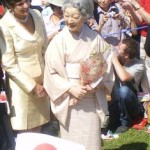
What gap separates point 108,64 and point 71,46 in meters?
0.37

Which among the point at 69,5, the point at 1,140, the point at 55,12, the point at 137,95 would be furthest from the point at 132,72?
the point at 69,5

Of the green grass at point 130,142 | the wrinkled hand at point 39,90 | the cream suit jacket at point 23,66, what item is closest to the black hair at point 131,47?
the green grass at point 130,142

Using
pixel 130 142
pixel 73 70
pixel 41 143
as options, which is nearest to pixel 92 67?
pixel 73 70

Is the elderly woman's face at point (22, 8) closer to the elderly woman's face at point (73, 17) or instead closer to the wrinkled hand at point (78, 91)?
the elderly woman's face at point (73, 17)

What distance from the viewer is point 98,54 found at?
4352 millimetres

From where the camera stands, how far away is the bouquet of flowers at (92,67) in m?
4.30

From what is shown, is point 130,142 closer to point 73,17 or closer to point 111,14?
point 111,14

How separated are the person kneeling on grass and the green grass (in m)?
0.17

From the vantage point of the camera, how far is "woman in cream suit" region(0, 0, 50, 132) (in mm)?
4715

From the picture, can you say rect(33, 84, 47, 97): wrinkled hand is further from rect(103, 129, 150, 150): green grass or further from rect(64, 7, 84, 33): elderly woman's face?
rect(103, 129, 150, 150): green grass

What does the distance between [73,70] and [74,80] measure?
92mm

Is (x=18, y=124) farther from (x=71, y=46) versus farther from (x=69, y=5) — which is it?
(x=69, y=5)

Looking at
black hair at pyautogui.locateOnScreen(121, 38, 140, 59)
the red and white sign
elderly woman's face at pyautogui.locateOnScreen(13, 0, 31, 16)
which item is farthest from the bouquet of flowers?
black hair at pyautogui.locateOnScreen(121, 38, 140, 59)

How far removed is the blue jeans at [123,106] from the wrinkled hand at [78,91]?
82.7 inches
